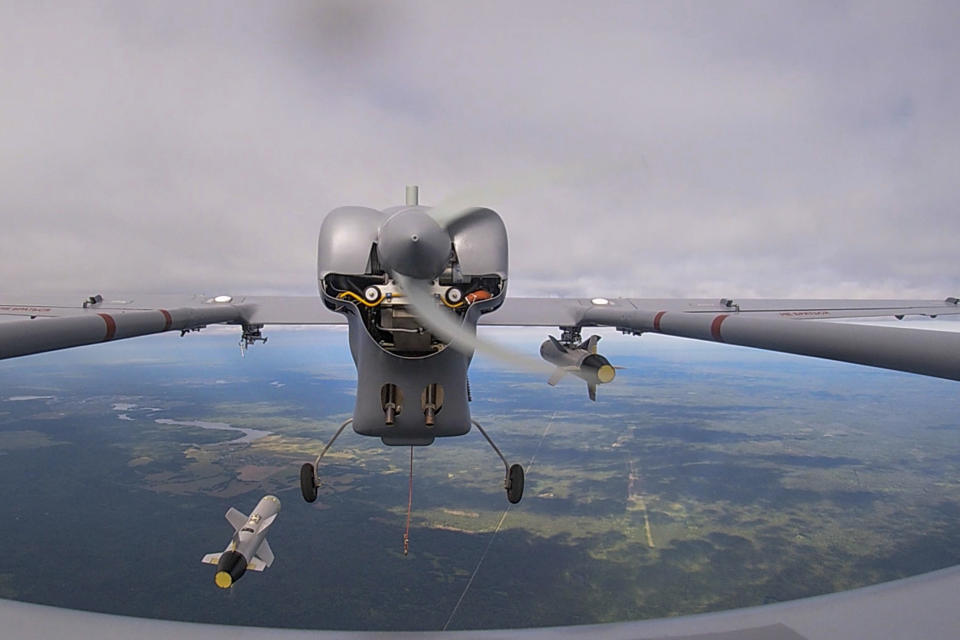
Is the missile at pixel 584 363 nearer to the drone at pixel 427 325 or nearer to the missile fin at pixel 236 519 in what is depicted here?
the drone at pixel 427 325

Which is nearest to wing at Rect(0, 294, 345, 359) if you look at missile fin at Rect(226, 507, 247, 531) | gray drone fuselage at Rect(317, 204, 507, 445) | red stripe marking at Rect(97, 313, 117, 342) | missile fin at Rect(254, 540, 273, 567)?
red stripe marking at Rect(97, 313, 117, 342)

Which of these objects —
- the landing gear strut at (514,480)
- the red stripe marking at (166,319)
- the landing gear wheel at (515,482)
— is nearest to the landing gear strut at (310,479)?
the landing gear strut at (514,480)

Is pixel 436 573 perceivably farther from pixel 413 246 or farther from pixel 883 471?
pixel 883 471

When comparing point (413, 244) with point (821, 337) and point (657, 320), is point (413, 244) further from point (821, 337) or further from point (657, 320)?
point (821, 337)

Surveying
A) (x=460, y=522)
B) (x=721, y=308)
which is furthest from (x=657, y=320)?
(x=460, y=522)

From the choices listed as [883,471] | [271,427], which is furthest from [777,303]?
[883,471]

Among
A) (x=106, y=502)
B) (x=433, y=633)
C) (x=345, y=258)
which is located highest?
(x=345, y=258)
